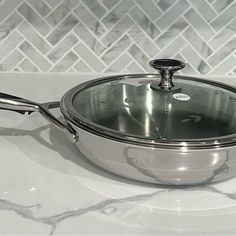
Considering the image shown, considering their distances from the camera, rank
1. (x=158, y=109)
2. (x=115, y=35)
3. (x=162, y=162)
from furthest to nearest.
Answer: (x=115, y=35) → (x=158, y=109) → (x=162, y=162)

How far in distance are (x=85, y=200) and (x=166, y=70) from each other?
0.87ft

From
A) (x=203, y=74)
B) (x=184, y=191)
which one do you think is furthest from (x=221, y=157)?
(x=203, y=74)

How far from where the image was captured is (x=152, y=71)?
3.79 feet

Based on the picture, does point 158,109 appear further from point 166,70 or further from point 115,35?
point 115,35

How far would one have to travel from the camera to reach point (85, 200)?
65 centimetres

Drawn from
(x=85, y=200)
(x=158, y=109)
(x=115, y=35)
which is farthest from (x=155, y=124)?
(x=115, y=35)

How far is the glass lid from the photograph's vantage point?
654mm

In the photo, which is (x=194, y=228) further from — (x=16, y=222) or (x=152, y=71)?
(x=152, y=71)

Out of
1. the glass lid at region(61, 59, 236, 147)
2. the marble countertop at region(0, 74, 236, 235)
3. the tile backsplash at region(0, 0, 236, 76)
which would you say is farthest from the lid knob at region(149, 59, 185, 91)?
the tile backsplash at region(0, 0, 236, 76)

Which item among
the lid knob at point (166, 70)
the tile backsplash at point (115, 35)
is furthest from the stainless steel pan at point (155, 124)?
the tile backsplash at point (115, 35)

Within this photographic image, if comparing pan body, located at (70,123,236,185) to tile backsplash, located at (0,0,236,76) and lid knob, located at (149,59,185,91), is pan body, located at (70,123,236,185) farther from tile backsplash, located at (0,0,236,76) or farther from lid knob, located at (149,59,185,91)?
tile backsplash, located at (0,0,236,76)

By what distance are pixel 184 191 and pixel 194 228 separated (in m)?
0.09

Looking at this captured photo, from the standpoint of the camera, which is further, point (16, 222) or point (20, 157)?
point (20, 157)

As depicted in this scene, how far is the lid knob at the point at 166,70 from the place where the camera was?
0.77 meters
